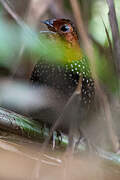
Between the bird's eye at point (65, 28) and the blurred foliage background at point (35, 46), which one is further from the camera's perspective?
the bird's eye at point (65, 28)

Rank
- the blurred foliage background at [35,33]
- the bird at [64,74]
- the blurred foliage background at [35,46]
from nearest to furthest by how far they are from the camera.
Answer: the blurred foliage background at [35,46], the blurred foliage background at [35,33], the bird at [64,74]

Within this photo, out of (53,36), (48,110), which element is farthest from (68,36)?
(48,110)

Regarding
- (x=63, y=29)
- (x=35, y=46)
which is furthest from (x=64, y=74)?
(x=35, y=46)

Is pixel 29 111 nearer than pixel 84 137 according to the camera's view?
No

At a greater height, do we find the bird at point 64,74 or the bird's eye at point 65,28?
the bird's eye at point 65,28

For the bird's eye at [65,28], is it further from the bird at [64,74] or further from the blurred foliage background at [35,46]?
the blurred foliage background at [35,46]

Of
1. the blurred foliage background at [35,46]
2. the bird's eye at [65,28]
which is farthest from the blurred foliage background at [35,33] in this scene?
the bird's eye at [65,28]

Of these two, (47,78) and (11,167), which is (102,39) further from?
(11,167)

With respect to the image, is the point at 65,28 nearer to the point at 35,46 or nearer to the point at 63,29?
the point at 63,29

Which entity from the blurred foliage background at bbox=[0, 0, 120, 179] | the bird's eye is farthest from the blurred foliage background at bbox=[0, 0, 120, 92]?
the bird's eye
